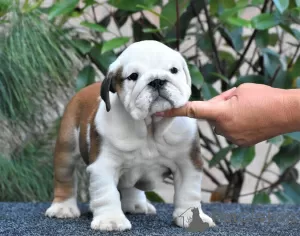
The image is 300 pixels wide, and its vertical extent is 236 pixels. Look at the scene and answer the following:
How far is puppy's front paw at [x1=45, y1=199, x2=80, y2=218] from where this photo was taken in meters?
2.06

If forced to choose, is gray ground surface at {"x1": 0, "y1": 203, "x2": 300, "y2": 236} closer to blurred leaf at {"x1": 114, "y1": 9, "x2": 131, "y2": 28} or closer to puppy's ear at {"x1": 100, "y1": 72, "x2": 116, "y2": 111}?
puppy's ear at {"x1": 100, "y1": 72, "x2": 116, "y2": 111}

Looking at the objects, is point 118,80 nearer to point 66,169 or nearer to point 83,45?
point 66,169

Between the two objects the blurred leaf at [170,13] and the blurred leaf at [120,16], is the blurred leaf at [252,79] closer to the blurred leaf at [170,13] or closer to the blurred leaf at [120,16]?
the blurred leaf at [170,13]

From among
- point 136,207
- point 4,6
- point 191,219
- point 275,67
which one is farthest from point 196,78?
point 4,6

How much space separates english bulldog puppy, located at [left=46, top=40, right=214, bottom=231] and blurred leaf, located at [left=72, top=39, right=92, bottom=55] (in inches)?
30.0

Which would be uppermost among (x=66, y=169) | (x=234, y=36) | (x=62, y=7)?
(x=62, y=7)

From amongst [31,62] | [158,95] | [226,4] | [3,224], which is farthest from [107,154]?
[226,4]

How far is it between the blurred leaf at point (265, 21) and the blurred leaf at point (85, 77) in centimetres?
77

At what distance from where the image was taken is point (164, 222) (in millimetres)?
1967

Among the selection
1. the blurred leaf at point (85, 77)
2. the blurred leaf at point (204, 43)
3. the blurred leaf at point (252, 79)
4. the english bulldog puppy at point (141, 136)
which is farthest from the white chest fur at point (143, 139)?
the blurred leaf at point (204, 43)

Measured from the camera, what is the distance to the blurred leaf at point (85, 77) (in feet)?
8.87

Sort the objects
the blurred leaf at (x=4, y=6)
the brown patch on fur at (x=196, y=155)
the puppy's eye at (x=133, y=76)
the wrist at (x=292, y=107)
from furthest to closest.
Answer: the blurred leaf at (x=4, y=6) < the brown patch on fur at (x=196, y=155) < the puppy's eye at (x=133, y=76) < the wrist at (x=292, y=107)

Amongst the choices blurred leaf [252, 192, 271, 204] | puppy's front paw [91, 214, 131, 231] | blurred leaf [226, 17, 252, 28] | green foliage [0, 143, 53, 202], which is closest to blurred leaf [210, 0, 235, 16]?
blurred leaf [226, 17, 252, 28]

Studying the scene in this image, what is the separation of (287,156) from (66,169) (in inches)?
46.0
